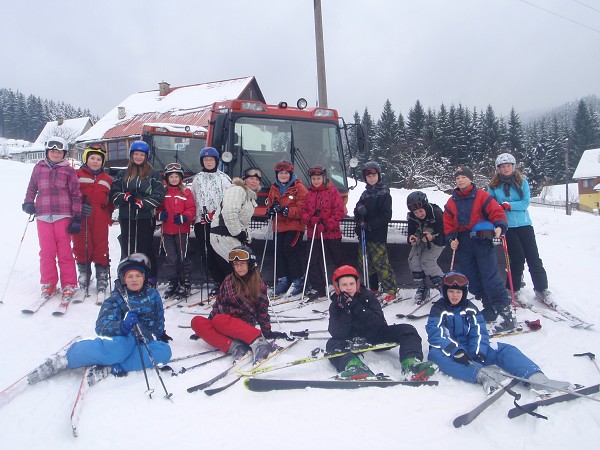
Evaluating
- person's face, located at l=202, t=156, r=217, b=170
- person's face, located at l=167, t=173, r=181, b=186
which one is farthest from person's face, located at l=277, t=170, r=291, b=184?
person's face, located at l=167, t=173, r=181, b=186

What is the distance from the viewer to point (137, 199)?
18.1ft

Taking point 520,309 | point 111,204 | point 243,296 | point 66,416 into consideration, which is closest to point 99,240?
point 111,204

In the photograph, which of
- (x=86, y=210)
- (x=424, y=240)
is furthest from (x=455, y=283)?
(x=86, y=210)

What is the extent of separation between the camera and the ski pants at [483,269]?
4812 mm

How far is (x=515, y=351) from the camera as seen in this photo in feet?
11.5

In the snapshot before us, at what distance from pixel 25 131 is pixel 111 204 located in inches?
3754

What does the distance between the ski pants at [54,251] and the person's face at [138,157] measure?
43.1 inches

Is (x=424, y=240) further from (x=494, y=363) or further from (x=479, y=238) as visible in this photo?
(x=494, y=363)

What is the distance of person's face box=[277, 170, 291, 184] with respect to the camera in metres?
6.16

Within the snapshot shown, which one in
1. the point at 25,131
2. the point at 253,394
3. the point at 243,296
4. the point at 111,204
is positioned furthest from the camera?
the point at 25,131

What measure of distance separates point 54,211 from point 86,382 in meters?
2.73

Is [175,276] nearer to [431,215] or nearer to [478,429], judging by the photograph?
[431,215]

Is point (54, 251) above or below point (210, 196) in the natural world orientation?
below

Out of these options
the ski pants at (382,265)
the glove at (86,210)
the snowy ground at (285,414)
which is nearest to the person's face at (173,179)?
the glove at (86,210)
